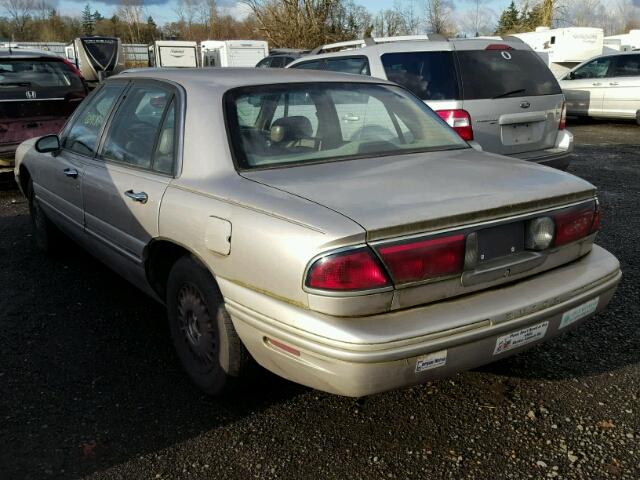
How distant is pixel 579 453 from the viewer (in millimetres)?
2527

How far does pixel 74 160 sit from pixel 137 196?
117 centimetres

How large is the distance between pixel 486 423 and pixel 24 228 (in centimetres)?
510

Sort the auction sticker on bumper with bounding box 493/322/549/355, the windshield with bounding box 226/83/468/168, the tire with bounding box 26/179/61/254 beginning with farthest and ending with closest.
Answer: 1. the tire with bounding box 26/179/61/254
2. the windshield with bounding box 226/83/468/168
3. the auction sticker on bumper with bounding box 493/322/549/355

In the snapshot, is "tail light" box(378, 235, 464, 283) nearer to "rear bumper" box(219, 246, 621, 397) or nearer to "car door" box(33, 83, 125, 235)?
"rear bumper" box(219, 246, 621, 397)

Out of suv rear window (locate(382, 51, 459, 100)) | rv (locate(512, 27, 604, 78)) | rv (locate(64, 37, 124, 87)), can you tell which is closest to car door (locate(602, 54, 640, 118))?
rv (locate(512, 27, 604, 78))

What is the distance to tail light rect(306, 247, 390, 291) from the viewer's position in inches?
85.4

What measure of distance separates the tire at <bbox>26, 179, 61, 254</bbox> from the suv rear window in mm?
3453

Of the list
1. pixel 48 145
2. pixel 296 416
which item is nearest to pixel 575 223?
pixel 296 416

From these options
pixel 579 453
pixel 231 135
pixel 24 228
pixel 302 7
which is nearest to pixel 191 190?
pixel 231 135

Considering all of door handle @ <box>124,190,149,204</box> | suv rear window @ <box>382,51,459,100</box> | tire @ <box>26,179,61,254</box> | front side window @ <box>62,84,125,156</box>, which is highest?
suv rear window @ <box>382,51,459,100</box>

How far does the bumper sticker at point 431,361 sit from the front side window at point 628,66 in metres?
13.4

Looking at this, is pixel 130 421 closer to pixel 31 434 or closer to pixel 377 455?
pixel 31 434

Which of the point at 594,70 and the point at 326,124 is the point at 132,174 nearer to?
the point at 326,124

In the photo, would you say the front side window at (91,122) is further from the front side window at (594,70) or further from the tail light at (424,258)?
the front side window at (594,70)
